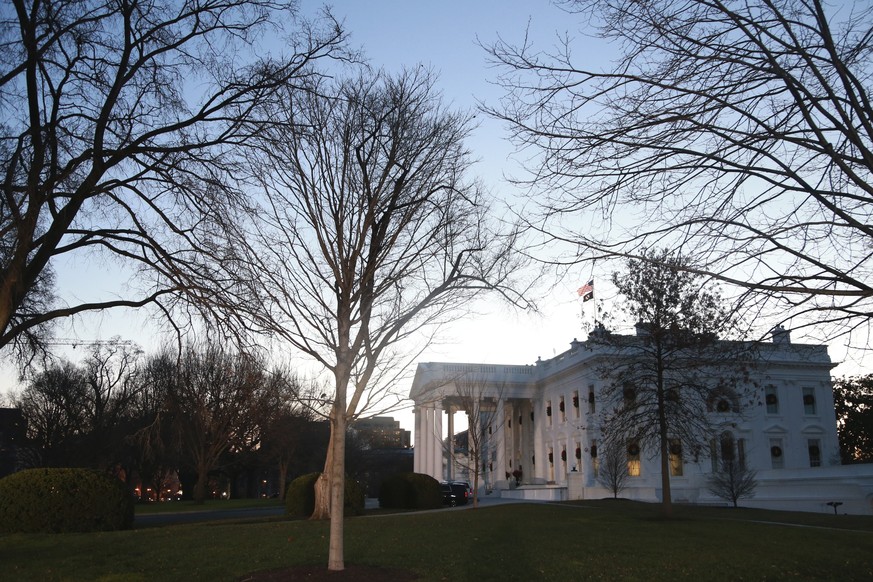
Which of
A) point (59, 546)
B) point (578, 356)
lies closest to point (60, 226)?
point (59, 546)

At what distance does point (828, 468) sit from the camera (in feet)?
114

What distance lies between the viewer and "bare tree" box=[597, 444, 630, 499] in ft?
128

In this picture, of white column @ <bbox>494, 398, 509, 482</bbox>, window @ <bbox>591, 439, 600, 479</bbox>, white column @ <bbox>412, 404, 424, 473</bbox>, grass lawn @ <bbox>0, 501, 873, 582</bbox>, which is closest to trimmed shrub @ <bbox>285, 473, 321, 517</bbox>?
grass lawn @ <bbox>0, 501, 873, 582</bbox>

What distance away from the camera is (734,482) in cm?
3478

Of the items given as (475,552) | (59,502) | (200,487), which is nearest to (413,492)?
(59,502)

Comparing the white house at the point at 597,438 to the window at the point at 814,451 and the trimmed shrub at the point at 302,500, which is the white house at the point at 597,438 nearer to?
the window at the point at 814,451

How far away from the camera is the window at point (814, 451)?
52.9 m

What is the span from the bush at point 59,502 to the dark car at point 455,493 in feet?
79.5

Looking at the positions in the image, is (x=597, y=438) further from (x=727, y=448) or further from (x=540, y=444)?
(x=540, y=444)

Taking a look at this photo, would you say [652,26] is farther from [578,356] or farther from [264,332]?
[578,356]

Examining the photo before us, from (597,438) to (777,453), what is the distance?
605 inches

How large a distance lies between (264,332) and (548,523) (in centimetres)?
1216

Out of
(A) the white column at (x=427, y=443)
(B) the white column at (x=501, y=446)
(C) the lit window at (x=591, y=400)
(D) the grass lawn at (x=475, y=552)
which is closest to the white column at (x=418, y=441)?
(A) the white column at (x=427, y=443)

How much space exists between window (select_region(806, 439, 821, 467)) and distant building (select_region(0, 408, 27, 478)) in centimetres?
6457
